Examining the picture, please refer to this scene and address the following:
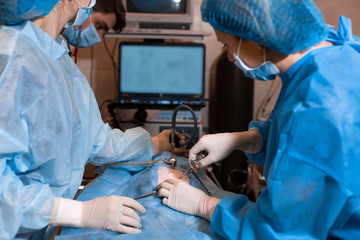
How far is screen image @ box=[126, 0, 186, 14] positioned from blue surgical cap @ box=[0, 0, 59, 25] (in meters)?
1.26

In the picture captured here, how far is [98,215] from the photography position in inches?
32.3

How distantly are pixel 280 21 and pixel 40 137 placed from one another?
0.69m

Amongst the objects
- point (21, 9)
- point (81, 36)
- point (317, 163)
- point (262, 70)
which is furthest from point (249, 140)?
point (81, 36)

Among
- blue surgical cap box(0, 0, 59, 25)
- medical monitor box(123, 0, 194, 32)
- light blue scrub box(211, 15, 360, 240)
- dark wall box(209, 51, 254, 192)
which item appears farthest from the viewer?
dark wall box(209, 51, 254, 192)

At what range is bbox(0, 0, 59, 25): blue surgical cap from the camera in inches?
29.1

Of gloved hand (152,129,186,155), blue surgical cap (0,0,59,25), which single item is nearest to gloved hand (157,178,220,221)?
gloved hand (152,129,186,155)

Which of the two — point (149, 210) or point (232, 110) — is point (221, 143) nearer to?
point (149, 210)

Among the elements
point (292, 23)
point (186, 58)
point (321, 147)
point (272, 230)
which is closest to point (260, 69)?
point (292, 23)

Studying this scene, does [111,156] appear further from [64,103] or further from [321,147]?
[321,147]

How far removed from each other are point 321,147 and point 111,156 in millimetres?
821

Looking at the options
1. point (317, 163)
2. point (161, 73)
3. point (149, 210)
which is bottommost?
point (149, 210)

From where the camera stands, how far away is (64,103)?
866 millimetres

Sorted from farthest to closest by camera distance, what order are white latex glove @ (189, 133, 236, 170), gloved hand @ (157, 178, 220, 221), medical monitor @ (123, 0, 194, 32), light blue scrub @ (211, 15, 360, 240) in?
medical monitor @ (123, 0, 194, 32) → white latex glove @ (189, 133, 236, 170) → gloved hand @ (157, 178, 220, 221) → light blue scrub @ (211, 15, 360, 240)

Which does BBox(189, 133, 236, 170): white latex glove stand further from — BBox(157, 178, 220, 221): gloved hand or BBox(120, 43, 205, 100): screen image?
BBox(120, 43, 205, 100): screen image
